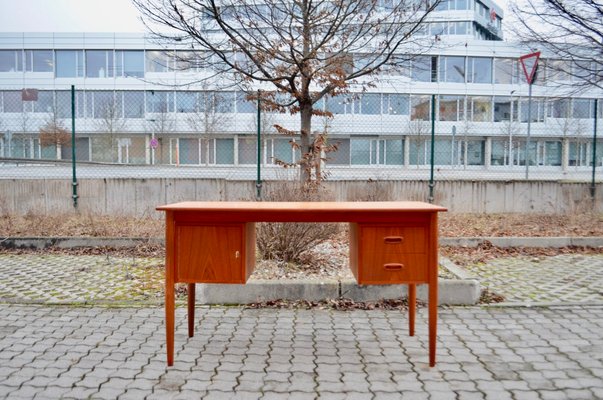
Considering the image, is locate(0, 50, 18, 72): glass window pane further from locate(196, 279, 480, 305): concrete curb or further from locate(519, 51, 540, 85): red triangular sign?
locate(196, 279, 480, 305): concrete curb

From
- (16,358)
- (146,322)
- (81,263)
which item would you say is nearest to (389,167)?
(81,263)

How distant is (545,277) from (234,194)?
18.2ft

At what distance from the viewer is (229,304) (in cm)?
488

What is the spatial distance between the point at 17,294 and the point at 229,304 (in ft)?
7.46

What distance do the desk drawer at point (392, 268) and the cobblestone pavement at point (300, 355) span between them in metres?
0.60

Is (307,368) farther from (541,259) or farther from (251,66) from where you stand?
(251,66)

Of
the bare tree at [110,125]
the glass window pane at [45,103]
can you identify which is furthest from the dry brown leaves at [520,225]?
the glass window pane at [45,103]

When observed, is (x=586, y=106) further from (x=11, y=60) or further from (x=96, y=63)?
(x=11, y=60)

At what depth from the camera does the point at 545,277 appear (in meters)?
5.93

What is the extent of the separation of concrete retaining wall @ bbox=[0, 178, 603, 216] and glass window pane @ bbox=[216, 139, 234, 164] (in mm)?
1228

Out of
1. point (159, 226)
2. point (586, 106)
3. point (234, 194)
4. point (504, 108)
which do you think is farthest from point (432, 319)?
point (504, 108)

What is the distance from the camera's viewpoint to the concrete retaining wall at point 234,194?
9258mm

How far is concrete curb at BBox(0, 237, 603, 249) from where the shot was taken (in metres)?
7.53

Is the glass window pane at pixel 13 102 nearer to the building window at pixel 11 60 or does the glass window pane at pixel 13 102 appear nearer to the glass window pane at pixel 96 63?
the glass window pane at pixel 96 63
